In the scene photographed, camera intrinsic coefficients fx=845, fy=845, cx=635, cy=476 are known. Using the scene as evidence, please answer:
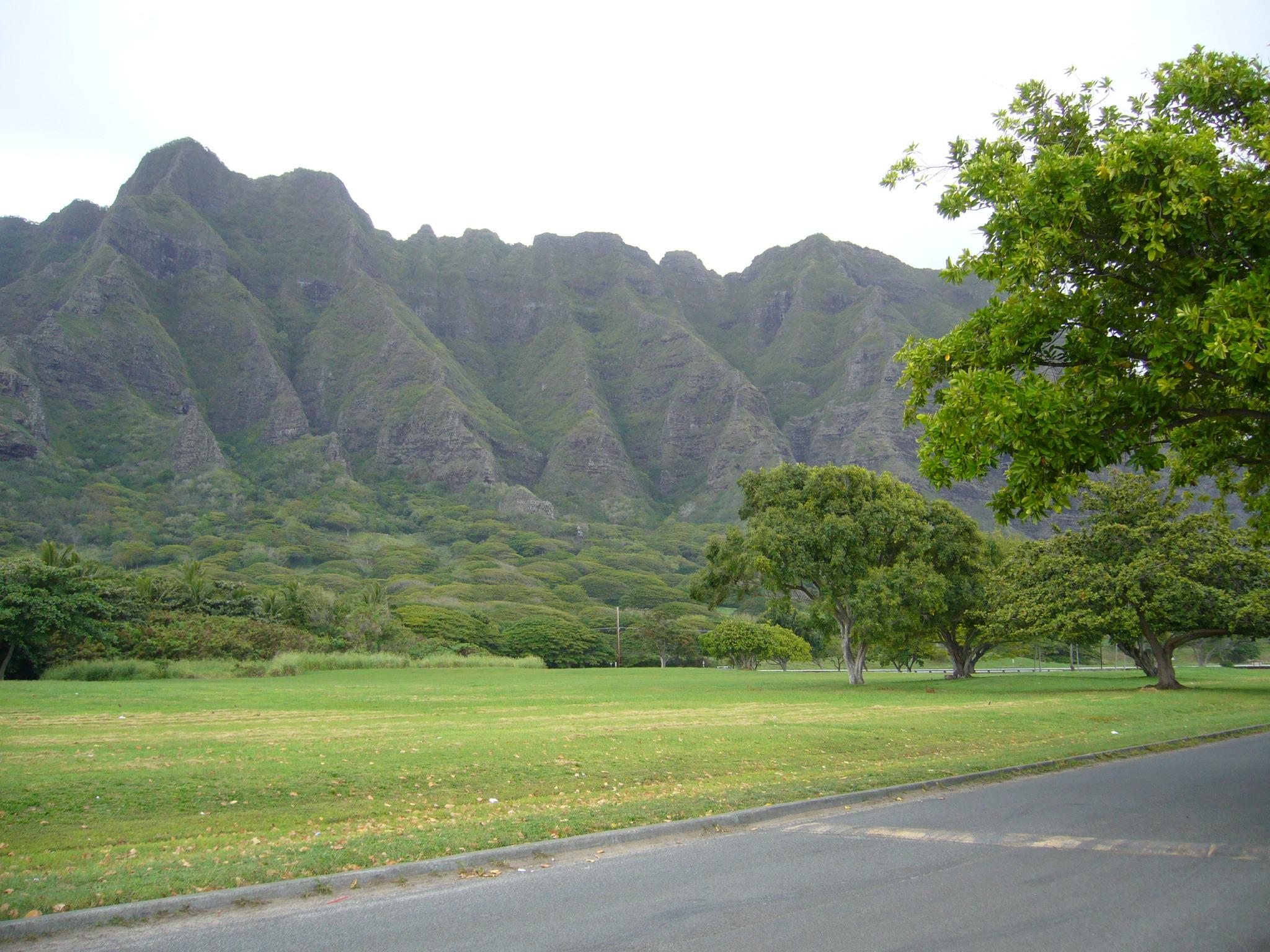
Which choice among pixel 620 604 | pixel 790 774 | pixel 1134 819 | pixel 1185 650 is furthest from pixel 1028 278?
pixel 1185 650

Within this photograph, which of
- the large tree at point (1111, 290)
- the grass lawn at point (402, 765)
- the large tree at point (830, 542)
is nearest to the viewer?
the grass lawn at point (402, 765)

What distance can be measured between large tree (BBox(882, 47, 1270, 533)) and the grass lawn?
218 inches

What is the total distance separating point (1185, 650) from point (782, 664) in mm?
103168

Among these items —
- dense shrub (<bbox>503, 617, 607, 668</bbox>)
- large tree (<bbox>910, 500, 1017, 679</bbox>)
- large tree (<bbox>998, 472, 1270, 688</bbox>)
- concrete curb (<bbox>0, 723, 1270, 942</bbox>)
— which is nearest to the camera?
concrete curb (<bbox>0, 723, 1270, 942</bbox>)

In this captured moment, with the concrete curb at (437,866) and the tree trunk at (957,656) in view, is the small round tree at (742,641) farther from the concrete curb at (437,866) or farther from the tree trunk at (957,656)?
the concrete curb at (437,866)

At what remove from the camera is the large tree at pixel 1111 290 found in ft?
34.1

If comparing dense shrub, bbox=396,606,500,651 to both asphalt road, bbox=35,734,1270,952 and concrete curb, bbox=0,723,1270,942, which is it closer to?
concrete curb, bbox=0,723,1270,942

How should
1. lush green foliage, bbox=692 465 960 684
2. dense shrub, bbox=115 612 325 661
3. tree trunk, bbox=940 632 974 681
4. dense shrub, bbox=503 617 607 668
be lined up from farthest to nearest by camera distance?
dense shrub, bbox=503 617 607 668
tree trunk, bbox=940 632 974 681
dense shrub, bbox=115 612 325 661
lush green foliage, bbox=692 465 960 684

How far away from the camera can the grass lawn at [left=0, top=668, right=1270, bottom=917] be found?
28.0ft

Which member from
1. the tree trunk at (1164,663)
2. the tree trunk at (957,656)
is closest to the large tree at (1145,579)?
the tree trunk at (1164,663)

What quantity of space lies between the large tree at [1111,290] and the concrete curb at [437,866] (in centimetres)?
474

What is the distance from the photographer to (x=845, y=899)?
23.0ft

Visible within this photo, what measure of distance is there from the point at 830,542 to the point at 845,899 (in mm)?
36163

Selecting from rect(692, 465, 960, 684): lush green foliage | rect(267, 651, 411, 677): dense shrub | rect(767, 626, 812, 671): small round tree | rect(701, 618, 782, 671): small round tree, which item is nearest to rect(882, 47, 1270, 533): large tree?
rect(692, 465, 960, 684): lush green foliage
